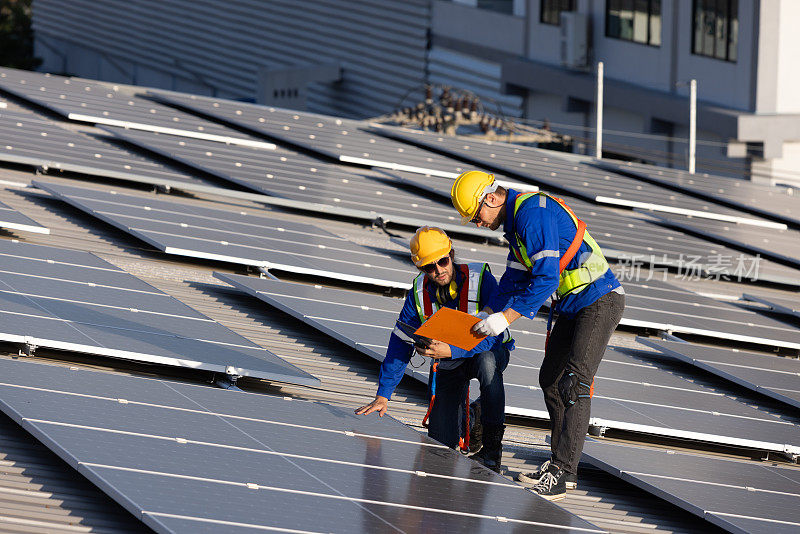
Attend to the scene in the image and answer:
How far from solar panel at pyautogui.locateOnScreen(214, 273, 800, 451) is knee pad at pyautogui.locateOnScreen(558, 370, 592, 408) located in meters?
0.85

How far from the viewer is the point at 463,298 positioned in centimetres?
862

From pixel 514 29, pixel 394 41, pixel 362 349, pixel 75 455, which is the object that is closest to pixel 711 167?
pixel 514 29

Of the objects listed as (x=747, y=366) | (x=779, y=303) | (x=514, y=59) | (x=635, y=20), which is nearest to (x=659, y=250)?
(x=779, y=303)

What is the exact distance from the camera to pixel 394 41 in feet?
152

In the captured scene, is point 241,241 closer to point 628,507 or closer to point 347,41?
point 628,507

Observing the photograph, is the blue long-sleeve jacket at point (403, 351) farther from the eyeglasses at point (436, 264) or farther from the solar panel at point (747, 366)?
the solar panel at point (747, 366)

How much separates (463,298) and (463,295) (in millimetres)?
23

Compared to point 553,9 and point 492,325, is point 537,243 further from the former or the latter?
point 553,9

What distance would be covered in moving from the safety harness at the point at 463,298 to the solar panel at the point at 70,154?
8.47m

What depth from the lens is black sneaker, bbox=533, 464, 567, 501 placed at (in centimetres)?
846

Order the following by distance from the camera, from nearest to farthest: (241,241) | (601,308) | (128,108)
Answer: (601,308), (241,241), (128,108)

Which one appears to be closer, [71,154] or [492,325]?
[492,325]

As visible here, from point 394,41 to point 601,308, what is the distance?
127 ft

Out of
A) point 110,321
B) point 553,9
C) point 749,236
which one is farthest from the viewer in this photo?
point 553,9
